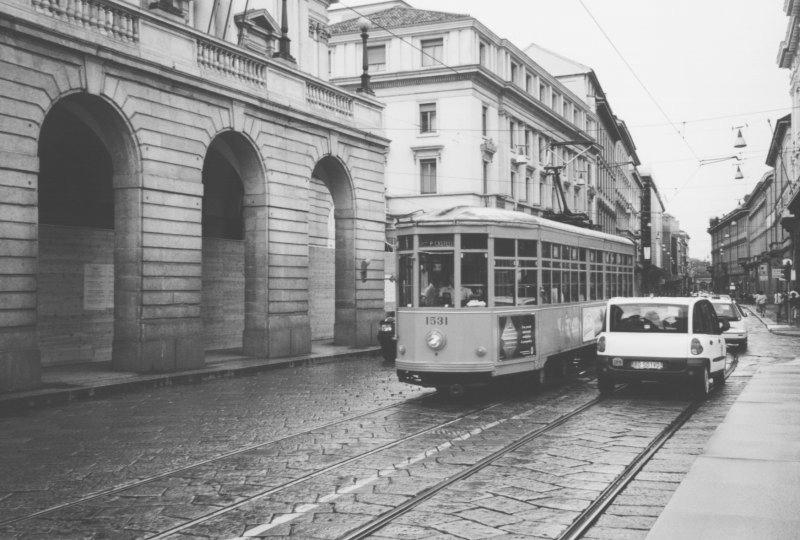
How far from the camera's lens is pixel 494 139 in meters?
44.6

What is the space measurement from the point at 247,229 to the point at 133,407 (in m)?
8.16

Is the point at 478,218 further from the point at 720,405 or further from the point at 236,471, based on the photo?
the point at 236,471

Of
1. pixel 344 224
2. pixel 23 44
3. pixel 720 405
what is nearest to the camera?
pixel 720 405

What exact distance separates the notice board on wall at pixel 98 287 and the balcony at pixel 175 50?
4.40 metres

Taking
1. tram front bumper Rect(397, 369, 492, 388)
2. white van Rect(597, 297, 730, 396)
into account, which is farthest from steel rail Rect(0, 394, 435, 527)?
white van Rect(597, 297, 730, 396)

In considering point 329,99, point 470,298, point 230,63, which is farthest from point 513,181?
point 470,298

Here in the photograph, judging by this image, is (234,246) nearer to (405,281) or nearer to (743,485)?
(405,281)

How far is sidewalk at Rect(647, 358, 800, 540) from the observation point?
5766mm

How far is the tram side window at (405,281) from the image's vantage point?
12906 mm

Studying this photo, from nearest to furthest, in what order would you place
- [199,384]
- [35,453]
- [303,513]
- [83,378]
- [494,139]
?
[303,513] → [35,453] → [83,378] → [199,384] → [494,139]

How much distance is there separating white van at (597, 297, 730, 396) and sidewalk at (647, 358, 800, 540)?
4.83 ft

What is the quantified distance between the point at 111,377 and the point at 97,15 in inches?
262

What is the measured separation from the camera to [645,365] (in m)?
12.9

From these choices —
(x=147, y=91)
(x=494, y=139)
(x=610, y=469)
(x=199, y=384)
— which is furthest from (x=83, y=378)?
(x=494, y=139)
